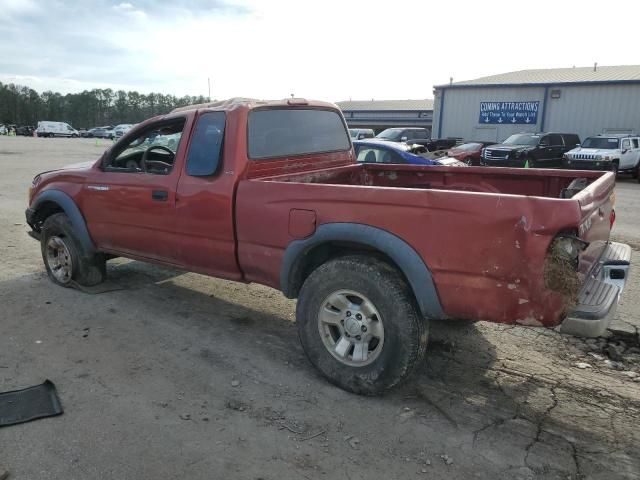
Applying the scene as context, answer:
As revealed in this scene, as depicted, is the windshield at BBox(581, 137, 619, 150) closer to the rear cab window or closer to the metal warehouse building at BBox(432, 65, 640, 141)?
the metal warehouse building at BBox(432, 65, 640, 141)

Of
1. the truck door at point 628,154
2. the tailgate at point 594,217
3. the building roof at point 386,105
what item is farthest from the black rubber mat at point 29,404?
the building roof at point 386,105

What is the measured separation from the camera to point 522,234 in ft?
8.59

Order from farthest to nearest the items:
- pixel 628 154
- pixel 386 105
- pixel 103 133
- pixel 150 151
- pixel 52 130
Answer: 1. pixel 103 133
2. pixel 52 130
3. pixel 386 105
4. pixel 628 154
5. pixel 150 151

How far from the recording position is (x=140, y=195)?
4.50m

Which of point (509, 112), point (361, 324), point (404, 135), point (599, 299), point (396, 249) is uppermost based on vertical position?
point (509, 112)

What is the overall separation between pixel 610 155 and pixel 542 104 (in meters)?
10.4

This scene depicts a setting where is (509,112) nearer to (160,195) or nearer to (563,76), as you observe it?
(563,76)

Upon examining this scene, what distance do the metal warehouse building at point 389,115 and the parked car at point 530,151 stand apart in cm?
2409

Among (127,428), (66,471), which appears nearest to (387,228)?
(127,428)

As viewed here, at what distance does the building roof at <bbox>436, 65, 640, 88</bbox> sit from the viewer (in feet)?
89.3

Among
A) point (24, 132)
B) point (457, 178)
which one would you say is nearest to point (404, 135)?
point (457, 178)

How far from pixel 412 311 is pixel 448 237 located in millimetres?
545

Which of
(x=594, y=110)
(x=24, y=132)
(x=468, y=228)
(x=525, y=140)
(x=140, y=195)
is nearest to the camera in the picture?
(x=468, y=228)

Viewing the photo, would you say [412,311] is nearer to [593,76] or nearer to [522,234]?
[522,234]
